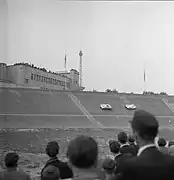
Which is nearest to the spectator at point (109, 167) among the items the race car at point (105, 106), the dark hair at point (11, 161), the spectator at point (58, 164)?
the spectator at point (58, 164)

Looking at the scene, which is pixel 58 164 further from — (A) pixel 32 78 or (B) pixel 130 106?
(A) pixel 32 78

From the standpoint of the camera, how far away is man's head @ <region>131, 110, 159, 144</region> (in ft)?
6.57

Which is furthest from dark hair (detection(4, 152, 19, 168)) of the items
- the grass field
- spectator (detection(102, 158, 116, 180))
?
the grass field

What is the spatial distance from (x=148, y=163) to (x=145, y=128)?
0.79ft

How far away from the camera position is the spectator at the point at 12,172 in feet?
9.11

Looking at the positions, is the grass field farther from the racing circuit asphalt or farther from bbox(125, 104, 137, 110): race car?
bbox(125, 104, 137, 110): race car

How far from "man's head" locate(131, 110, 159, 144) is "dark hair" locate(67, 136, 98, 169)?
291 mm

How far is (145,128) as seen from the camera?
2.00m

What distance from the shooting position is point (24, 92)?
24.4 metres

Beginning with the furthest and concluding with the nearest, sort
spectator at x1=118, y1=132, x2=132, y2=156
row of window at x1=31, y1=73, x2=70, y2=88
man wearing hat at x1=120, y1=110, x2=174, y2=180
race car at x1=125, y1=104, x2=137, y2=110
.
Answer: row of window at x1=31, y1=73, x2=70, y2=88, race car at x1=125, y1=104, x2=137, y2=110, spectator at x1=118, y1=132, x2=132, y2=156, man wearing hat at x1=120, y1=110, x2=174, y2=180

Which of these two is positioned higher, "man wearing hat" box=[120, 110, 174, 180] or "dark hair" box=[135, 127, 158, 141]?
"dark hair" box=[135, 127, 158, 141]

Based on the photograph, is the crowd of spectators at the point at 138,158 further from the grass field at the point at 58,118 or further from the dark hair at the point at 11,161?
the grass field at the point at 58,118

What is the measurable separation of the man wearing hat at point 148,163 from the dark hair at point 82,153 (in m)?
0.18

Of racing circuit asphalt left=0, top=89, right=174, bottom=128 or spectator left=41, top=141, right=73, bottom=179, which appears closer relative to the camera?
spectator left=41, top=141, right=73, bottom=179
